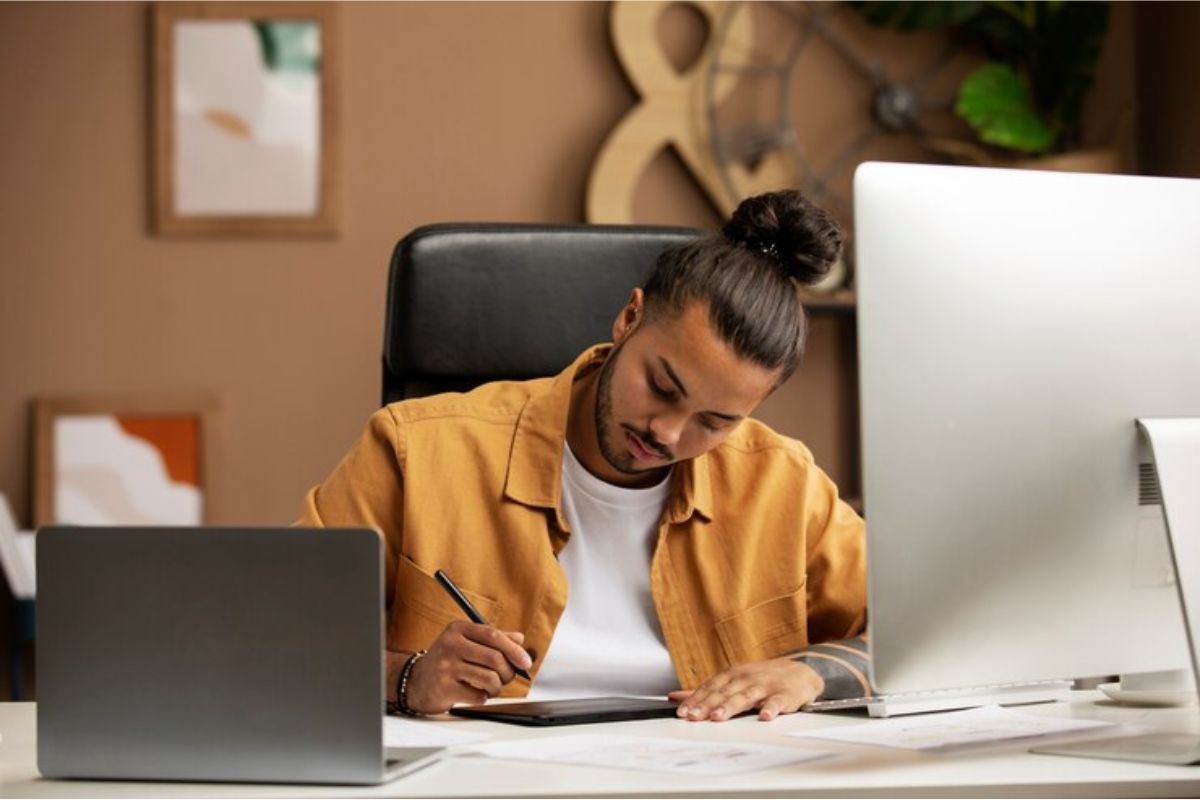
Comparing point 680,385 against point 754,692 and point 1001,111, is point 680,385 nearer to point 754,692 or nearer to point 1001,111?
point 754,692

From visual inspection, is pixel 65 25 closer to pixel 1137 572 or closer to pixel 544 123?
pixel 544 123

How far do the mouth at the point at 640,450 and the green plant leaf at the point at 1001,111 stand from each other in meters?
1.89

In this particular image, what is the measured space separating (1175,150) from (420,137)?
5.05 feet

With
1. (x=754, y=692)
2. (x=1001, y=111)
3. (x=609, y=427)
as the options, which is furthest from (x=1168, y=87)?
(x=754, y=692)

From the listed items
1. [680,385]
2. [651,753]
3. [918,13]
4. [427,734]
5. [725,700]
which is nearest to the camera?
[651,753]

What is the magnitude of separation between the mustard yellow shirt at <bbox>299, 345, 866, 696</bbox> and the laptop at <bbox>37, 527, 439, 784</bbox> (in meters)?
0.64

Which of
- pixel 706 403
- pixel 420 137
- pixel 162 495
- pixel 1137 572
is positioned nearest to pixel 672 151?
pixel 420 137

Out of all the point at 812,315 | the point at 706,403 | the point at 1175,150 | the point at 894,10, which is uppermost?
the point at 894,10

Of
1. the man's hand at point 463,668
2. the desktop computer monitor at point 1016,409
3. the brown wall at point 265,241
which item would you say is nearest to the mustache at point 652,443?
the man's hand at point 463,668

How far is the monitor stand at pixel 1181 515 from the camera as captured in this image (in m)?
1.08

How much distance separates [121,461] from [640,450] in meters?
1.90

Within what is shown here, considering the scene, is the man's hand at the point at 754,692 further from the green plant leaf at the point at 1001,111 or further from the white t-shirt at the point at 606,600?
the green plant leaf at the point at 1001,111

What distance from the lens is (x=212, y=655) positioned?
3.30 ft

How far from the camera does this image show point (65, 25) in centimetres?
327
